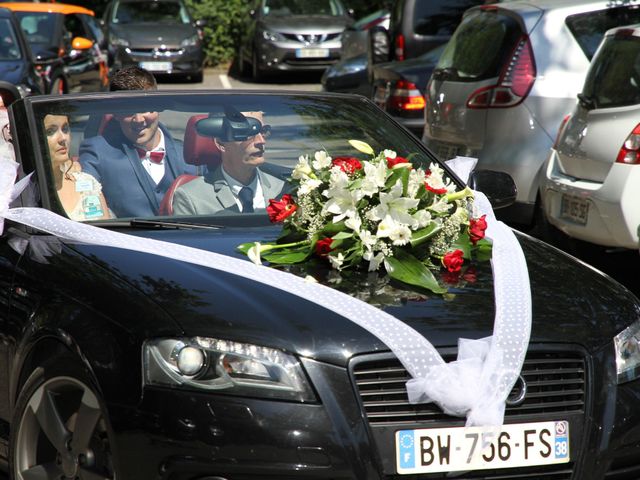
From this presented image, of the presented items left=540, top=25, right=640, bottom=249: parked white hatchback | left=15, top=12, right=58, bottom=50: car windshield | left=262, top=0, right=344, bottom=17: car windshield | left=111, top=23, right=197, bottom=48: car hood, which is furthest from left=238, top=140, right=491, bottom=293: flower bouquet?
left=262, top=0, right=344, bottom=17: car windshield

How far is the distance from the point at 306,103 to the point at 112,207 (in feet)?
3.62

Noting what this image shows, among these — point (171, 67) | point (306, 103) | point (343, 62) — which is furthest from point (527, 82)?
point (171, 67)

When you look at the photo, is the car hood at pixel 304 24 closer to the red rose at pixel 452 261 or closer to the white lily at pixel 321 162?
the white lily at pixel 321 162

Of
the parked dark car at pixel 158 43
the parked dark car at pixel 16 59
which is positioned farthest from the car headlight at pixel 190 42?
the parked dark car at pixel 16 59

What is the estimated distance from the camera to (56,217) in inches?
183

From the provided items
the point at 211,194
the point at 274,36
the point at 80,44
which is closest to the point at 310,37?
the point at 274,36

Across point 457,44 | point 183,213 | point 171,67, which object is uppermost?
point 183,213

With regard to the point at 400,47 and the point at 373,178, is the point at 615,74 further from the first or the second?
the point at 400,47

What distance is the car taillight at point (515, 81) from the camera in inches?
362

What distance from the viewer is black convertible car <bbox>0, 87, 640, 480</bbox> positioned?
3.55m

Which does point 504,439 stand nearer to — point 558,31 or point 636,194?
point 636,194

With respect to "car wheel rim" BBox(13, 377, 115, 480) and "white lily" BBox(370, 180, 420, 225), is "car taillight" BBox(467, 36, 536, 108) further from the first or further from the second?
"car wheel rim" BBox(13, 377, 115, 480)

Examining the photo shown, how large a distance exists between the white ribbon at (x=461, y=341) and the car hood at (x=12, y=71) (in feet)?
29.6

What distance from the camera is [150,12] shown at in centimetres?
2623
